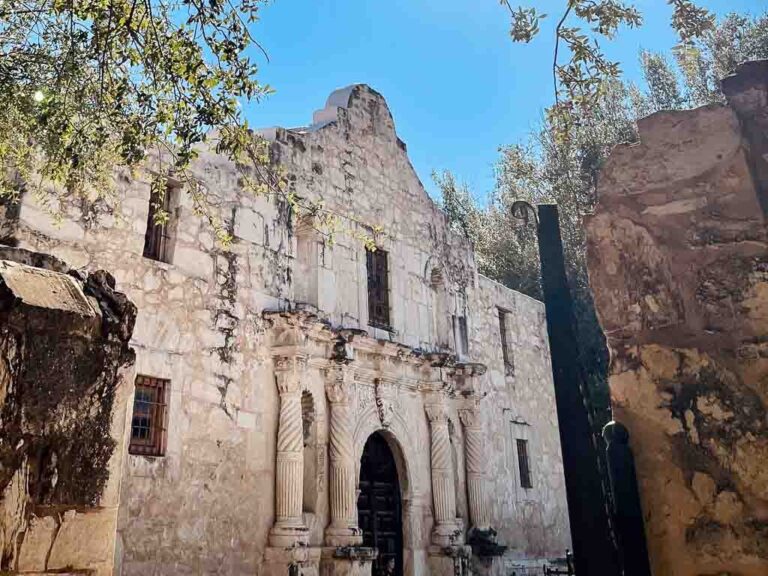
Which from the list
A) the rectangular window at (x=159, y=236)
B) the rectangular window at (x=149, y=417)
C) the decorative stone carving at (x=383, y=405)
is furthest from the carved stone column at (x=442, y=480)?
the rectangular window at (x=159, y=236)

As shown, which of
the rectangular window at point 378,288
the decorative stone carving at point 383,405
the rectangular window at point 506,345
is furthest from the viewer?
the rectangular window at point 506,345

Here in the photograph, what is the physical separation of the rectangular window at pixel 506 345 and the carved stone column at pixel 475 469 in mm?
2283

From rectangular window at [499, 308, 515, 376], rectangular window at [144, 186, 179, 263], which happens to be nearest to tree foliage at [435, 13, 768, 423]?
rectangular window at [499, 308, 515, 376]

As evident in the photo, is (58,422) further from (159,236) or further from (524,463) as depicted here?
(524,463)

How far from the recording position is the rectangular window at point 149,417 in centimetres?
684

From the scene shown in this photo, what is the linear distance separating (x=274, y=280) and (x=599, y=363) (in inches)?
232

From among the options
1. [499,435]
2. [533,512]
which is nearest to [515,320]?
[499,435]

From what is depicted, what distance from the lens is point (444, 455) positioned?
10820mm

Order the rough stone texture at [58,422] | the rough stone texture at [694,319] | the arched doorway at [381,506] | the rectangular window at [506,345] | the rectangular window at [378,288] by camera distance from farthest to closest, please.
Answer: the rectangular window at [506,345], the rectangular window at [378,288], the arched doorway at [381,506], the rough stone texture at [58,422], the rough stone texture at [694,319]

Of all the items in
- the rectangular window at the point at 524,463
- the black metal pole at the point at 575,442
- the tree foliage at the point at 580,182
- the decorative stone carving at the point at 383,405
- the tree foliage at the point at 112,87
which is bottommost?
the black metal pole at the point at 575,442

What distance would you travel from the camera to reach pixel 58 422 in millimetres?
1950

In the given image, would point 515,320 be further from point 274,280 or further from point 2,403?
point 2,403

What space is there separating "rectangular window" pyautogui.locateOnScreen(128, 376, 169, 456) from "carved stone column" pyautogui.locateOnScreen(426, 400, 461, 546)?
4917 mm

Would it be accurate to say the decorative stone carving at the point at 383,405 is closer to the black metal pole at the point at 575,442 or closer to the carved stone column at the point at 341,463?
the carved stone column at the point at 341,463
